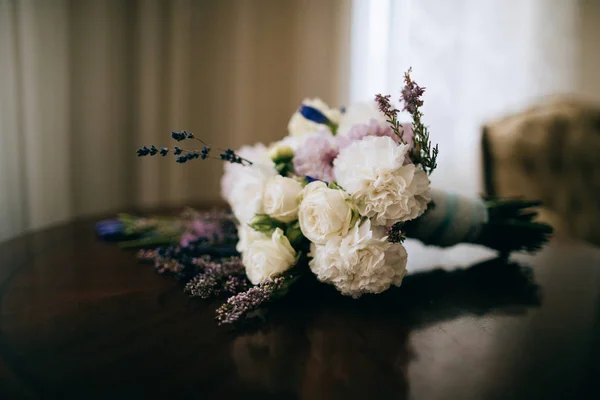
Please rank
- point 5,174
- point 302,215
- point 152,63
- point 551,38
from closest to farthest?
point 302,215 → point 5,174 → point 551,38 → point 152,63

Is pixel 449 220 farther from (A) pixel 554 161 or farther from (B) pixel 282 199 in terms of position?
(A) pixel 554 161

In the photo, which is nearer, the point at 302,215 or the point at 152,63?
the point at 302,215

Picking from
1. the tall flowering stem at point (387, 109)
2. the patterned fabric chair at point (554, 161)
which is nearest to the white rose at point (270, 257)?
the tall flowering stem at point (387, 109)

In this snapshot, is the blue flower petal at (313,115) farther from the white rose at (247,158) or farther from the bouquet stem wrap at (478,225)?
the bouquet stem wrap at (478,225)

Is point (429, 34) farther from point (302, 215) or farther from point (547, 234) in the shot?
point (302, 215)

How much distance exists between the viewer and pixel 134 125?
2332 mm

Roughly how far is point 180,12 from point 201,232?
68.4 inches

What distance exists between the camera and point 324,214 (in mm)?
624

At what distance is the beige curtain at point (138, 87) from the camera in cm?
197

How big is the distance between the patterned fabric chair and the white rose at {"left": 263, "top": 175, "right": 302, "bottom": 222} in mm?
1241

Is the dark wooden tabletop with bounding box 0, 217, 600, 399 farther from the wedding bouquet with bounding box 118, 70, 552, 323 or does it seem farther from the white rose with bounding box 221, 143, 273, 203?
the white rose with bounding box 221, 143, 273, 203

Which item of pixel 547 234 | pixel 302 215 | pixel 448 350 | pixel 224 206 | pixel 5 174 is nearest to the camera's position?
pixel 448 350

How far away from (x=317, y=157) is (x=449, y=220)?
28 cm

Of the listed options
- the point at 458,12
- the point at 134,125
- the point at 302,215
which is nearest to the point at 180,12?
the point at 134,125
